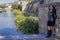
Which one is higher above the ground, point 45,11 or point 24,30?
point 45,11

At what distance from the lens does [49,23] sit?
6504 millimetres

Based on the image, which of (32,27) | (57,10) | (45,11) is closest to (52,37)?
(57,10)

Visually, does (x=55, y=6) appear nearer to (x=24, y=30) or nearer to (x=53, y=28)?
(x=53, y=28)

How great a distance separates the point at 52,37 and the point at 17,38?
1.17 metres

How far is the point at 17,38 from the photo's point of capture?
6355 mm

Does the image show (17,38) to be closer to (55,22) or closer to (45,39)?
(45,39)

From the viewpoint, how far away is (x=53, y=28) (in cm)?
653

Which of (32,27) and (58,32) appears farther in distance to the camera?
(32,27)

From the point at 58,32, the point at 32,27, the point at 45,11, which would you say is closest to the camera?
the point at 58,32

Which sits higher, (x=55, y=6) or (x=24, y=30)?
(x=55, y=6)

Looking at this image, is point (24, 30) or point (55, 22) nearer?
point (55, 22)

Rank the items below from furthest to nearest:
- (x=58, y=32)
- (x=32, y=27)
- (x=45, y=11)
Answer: (x=32, y=27)
(x=45, y=11)
(x=58, y=32)

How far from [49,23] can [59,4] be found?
728mm

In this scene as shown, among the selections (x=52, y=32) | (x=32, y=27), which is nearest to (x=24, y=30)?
(x=32, y=27)
